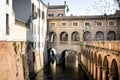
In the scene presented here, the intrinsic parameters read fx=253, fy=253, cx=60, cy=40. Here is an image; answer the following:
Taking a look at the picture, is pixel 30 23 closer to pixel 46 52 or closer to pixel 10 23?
pixel 10 23

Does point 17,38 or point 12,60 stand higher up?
point 17,38

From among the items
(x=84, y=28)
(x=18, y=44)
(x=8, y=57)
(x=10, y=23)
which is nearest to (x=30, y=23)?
(x=18, y=44)

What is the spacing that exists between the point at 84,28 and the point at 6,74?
39.5 m

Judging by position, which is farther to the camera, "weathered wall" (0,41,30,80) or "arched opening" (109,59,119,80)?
"arched opening" (109,59,119,80)

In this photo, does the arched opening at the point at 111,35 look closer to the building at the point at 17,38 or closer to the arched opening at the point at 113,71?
the building at the point at 17,38

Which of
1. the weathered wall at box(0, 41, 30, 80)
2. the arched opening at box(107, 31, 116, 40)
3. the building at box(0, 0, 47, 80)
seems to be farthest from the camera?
the arched opening at box(107, 31, 116, 40)

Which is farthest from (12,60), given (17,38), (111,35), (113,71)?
(111,35)

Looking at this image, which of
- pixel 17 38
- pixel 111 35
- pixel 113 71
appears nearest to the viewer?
pixel 113 71

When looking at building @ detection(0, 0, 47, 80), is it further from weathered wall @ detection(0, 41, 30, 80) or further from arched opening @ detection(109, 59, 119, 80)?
arched opening @ detection(109, 59, 119, 80)

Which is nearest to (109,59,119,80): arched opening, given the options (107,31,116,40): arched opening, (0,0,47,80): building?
(0,0,47,80): building

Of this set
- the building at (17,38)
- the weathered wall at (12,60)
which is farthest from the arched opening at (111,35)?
the weathered wall at (12,60)

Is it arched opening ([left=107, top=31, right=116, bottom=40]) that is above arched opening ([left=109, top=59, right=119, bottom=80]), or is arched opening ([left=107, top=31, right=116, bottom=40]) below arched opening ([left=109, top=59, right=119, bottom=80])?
above

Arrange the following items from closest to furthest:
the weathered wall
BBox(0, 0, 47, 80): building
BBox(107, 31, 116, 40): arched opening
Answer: the weathered wall, BBox(0, 0, 47, 80): building, BBox(107, 31, 116, 40): arched opening

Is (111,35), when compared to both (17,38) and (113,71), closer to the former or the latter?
(17,38)
